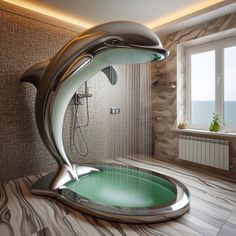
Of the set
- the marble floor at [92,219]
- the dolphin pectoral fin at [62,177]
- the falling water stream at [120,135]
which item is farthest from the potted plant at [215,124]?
the dolphin pectoral fin at [62,177]

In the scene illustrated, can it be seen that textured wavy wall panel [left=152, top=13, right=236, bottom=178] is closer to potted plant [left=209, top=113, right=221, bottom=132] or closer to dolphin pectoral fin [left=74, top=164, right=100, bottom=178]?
potted plant [left=209, top=113, right=221, bottom=132]

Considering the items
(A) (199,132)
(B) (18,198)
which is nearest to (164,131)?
(A) (199,132)

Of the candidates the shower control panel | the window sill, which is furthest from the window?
the shower control panel

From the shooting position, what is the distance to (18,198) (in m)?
2.17

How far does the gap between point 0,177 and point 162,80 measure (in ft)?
10.1

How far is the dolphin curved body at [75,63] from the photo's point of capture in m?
1.85

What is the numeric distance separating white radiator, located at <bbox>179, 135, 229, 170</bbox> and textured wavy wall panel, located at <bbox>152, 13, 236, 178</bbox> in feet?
0.68

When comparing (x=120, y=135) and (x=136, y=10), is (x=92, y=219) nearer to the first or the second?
(x=120, y=135)

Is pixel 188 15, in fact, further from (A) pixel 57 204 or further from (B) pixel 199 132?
(A) pixel 57 204

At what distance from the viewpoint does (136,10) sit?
2908mm

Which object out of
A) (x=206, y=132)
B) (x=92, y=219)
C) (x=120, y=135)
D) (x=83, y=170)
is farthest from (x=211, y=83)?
(x=92, y=219)

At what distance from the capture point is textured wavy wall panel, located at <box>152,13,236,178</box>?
3.34 m

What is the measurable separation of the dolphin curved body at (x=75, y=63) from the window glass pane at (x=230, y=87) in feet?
5.39

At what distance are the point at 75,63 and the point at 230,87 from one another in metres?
2.45
